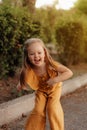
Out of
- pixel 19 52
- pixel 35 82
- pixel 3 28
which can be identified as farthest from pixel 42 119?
pixel 19 52

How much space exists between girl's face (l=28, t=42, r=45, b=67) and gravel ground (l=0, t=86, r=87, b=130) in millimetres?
1592

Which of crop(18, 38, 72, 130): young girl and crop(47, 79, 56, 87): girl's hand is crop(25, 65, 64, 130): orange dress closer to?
crop(18, 38, 72, 130): young girl

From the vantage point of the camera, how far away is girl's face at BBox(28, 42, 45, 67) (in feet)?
14.1

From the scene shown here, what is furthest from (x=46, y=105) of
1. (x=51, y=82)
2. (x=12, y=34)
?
(x=12, y=34)

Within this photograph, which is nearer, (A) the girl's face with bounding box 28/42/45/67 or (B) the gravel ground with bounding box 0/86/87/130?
(A) the girl's face with bounding box 28/42/45/67

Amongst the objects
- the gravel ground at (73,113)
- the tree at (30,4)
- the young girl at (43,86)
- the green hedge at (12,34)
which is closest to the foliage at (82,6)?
the tree at (30,4)

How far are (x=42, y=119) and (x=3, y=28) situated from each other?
3213 mm

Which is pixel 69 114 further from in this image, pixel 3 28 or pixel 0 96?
pixel 3 28

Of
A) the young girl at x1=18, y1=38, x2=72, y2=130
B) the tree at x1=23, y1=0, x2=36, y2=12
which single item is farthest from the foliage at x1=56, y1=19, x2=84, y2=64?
the young girl at x1=18, y1=38, x2=72, y2=130

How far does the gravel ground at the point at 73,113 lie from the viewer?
5723 millimetres

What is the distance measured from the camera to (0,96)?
694 cm

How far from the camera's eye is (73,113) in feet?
21.8

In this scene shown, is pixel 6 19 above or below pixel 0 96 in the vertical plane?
above

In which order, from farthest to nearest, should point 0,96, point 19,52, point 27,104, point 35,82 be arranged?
point 19,52, point 0,96, point 27,104, point 35,82
